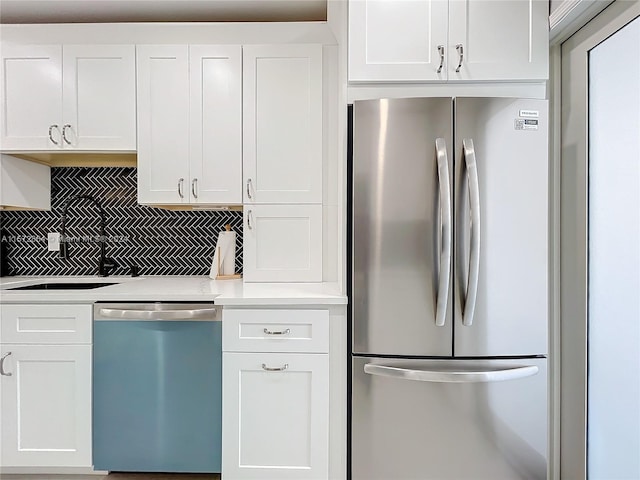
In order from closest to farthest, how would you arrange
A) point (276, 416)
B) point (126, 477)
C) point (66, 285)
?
point (276, 416) → point (126, 477) → point (66, 285)

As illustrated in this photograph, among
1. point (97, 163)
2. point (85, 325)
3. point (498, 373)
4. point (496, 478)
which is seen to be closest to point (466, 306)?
point (498, 373)

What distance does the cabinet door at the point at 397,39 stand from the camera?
5.84 ft

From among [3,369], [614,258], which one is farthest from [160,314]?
[614,258]

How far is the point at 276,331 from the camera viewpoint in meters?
1.82

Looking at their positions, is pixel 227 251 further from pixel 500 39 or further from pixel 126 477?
pixel 500 39

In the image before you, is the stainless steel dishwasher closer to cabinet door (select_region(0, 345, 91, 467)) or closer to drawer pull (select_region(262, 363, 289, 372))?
cabinet door (select_region(0, 345, 91, 467))

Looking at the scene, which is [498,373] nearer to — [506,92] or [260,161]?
[506,92]

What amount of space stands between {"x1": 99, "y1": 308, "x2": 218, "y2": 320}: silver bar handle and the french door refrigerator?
2.25 ft

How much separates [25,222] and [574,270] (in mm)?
3146

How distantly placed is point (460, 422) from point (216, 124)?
1.92 metres

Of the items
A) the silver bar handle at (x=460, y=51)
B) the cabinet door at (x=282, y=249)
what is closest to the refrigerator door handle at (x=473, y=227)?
the silver bar handle at (x=460, y=51)

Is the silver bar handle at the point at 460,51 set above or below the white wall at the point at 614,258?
above

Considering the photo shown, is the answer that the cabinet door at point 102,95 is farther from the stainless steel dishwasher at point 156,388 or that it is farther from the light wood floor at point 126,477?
the light wood floor at point 126,477

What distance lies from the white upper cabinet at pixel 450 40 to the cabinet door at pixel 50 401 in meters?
1.88
